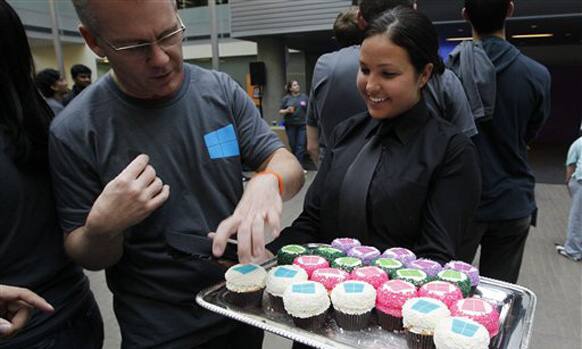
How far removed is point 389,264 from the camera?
1.09 m

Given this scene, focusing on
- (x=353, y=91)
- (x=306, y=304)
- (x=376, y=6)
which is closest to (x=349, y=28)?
(x=353, y=91)

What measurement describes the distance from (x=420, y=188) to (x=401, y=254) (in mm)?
190

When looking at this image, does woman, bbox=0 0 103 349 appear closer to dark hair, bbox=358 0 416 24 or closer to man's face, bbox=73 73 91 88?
dark hair, bbox=358 0 416 24

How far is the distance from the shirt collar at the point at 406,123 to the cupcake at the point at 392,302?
0.42m

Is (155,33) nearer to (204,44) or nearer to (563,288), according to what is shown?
(563,288)

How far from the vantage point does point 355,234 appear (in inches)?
Answer: 48.2

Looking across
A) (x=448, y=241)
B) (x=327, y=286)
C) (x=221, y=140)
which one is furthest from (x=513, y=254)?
(x=221, y=140)

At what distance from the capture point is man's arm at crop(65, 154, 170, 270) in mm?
808

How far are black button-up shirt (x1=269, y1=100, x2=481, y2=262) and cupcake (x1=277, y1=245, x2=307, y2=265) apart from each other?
45 mm

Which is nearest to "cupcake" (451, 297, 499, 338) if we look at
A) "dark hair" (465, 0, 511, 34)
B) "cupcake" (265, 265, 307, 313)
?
"cupcake" (265, 265, 307, 313)

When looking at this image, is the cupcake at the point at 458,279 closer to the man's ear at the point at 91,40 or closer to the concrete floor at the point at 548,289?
the man's ear at the point at 91,40

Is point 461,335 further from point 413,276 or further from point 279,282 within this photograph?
point 279,282

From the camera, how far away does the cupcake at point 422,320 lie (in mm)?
888

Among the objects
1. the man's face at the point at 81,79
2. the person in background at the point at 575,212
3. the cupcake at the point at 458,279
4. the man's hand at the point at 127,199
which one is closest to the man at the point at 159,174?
the man's hand at the point at 127,199
